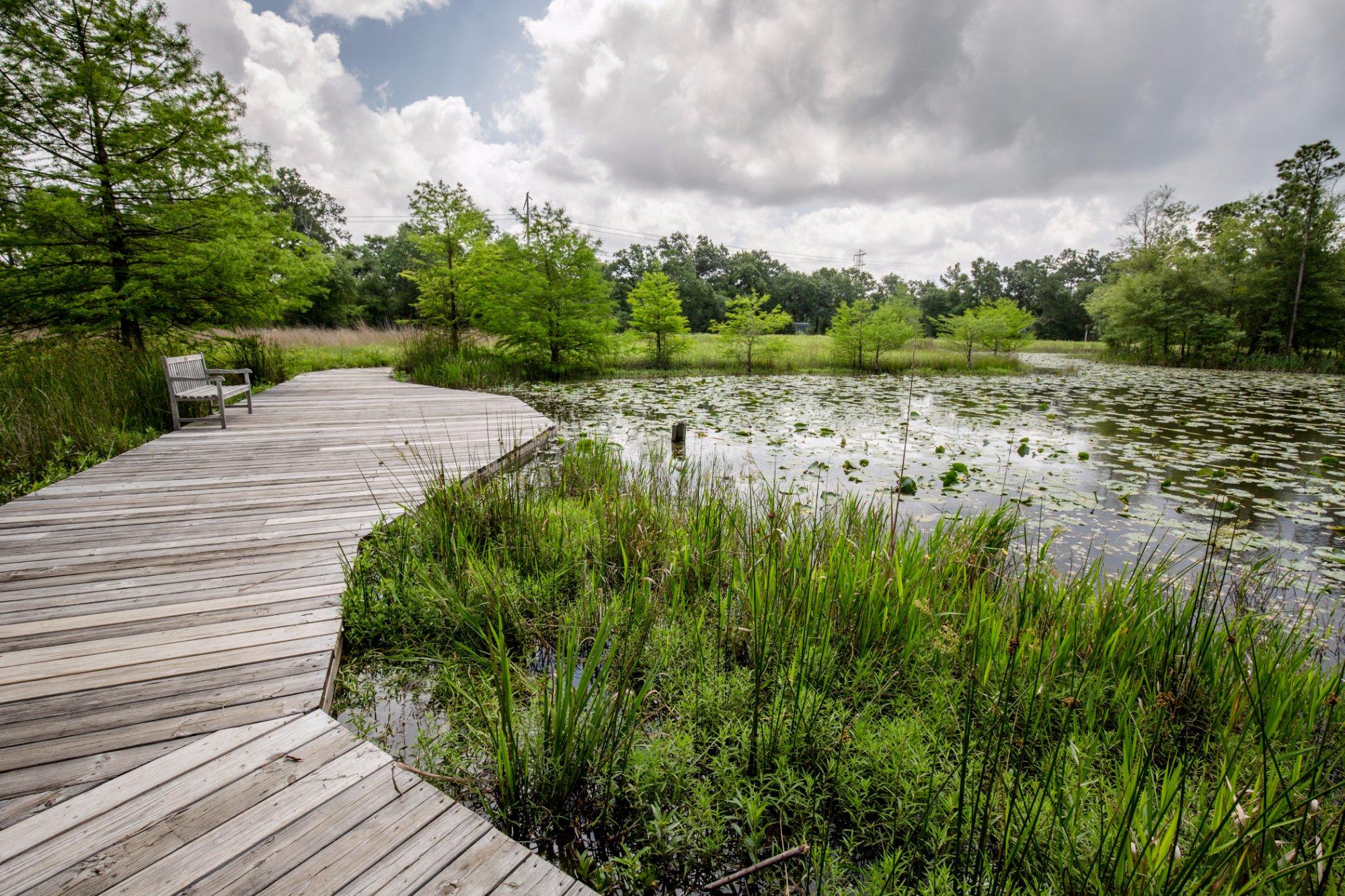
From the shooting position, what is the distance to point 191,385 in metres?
5.48

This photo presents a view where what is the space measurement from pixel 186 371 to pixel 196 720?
546 centimetres

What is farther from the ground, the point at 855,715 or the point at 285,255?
the point at 285,255

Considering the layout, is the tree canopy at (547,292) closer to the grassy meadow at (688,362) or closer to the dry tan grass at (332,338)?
the grassy meadow at (688,362)

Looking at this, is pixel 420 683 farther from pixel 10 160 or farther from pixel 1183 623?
pixel 10 160

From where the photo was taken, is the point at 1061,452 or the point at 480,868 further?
the point at 1061,452

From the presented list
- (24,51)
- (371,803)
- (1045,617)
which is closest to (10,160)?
(24,51)

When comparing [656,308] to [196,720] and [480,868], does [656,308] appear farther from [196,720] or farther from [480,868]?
[480,868]

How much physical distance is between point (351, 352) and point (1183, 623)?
60.8ft

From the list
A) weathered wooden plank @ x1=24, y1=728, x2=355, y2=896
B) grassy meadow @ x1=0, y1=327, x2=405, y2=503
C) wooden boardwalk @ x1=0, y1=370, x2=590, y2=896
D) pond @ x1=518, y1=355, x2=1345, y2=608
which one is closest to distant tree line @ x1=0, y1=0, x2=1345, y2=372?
grassy meadow @ x1=0, y1=327, x2=405, y2=503

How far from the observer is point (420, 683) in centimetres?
204

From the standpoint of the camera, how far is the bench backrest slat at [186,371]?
5039 millimetres

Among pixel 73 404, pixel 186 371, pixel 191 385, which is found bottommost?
pixel 73 404

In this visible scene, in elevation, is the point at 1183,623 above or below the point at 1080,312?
below

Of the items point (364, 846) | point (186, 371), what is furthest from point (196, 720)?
point (186, 371)
